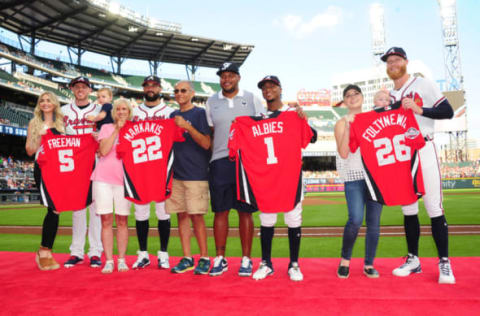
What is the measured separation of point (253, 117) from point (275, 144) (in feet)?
1.31

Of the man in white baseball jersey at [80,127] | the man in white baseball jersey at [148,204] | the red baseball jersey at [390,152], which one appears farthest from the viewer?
the man in white baseball jersey at [80,127]

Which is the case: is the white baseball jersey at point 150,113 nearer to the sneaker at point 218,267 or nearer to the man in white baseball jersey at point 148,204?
the man in white baseball jersey at point 148,204

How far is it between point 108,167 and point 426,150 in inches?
144

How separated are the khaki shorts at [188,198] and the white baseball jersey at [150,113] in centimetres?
86

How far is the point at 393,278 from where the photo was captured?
3.69 metres

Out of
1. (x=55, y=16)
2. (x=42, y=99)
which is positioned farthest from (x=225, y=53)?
(x=42, y=99)

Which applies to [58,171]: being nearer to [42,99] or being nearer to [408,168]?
[42,99]

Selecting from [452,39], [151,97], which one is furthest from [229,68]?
[452,39]

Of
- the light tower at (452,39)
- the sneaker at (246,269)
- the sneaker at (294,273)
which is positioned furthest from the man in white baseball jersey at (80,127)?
the light tower at (452,39)

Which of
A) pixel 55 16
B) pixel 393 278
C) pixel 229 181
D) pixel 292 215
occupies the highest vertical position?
pixel 55 16

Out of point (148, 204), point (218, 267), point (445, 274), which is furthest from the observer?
point (148, 204)

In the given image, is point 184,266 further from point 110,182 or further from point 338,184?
point 338,184

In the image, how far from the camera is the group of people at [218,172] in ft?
12.6

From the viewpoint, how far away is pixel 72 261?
4.71 m
